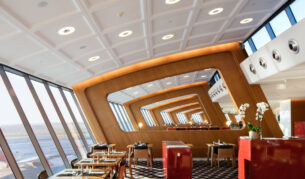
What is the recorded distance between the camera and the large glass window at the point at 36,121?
7195 millimetres

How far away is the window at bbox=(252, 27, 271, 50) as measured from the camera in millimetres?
7919

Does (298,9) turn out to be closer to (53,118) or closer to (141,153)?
(141,153)

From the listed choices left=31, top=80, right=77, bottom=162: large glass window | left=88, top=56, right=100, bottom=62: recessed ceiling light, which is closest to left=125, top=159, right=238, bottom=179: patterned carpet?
left=31, top=80, right=77, bottom=162: large glass window

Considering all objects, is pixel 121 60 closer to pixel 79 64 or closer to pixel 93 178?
pixel 79 64

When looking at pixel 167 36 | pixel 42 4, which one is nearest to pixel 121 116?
pixel 167 36

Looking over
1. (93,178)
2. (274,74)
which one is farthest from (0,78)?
(274,74)

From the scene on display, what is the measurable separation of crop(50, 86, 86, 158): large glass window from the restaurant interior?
2.5 inches

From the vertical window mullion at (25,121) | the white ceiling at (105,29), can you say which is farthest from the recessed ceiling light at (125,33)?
the vertical window mullion at (25,121)

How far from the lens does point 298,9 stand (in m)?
6.05

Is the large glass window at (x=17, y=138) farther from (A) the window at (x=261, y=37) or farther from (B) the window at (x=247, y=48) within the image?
(B) the window at (x=247, y=48)

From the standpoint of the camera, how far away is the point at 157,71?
11039 millimetres

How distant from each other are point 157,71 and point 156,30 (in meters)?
4.42

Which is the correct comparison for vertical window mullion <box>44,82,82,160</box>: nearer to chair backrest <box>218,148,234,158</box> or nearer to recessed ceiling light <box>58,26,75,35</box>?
recessed ceiling light <box>58,26,75,35</box>

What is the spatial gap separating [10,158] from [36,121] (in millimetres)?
2020
